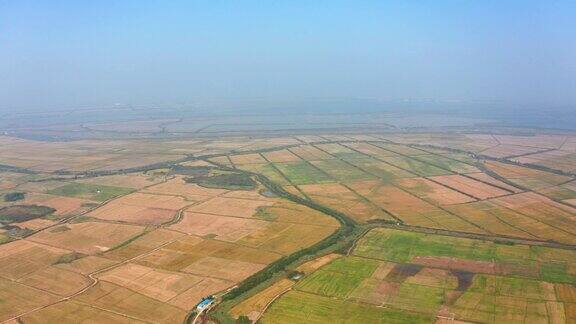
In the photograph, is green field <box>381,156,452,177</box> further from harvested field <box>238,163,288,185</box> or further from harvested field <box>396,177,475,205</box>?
harvested field <box>238,163,288,185</box>

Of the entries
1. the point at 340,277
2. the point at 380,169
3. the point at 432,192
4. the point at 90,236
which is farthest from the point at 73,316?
the point at 380,169

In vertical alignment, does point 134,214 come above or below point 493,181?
below

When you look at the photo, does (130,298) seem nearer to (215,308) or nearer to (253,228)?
(215,308)

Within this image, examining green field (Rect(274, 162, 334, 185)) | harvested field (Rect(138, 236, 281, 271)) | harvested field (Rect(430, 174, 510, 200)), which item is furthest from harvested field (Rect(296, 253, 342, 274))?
green field (Rect(274, 162, 334, 185))

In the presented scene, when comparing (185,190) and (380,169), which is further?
(380,169)

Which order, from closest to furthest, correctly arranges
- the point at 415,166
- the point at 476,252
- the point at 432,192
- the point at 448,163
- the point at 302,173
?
the point at 476,252 < the point at 432,192 < the point at 302,173 < the point at 415,166 < the point at 448,163

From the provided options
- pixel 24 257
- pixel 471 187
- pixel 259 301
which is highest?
pixel 471 187

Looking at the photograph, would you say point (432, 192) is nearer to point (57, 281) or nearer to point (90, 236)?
point (90, 236)

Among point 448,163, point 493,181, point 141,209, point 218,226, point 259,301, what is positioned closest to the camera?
point 259,301

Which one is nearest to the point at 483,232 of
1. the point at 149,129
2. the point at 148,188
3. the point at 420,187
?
A: the point at 420,187
